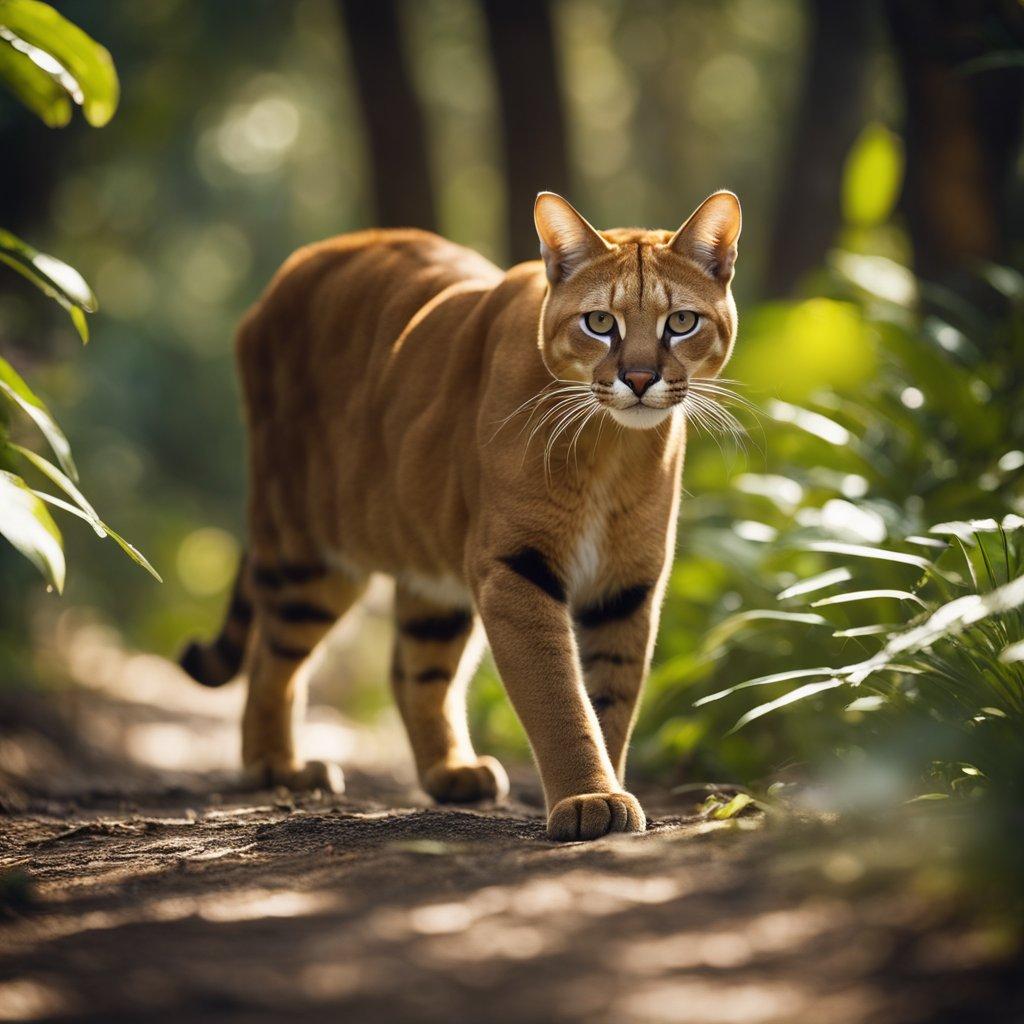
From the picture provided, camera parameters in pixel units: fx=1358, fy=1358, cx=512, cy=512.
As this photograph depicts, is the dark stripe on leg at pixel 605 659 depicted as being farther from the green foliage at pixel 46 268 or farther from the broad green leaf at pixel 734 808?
the green foliage at pixel 46 268

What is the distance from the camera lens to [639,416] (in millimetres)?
3654

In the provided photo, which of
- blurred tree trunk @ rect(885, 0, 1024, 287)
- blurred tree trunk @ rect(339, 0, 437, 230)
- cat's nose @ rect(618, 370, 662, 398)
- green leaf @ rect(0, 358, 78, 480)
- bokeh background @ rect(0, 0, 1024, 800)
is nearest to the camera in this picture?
green leaf @ rect(0, 358, 78, 480)

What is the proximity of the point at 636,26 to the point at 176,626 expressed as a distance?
11893 millimetres

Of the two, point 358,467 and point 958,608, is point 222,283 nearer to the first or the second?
point 358,467

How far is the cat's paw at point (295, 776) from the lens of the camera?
477 centimetres

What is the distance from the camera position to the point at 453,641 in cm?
502

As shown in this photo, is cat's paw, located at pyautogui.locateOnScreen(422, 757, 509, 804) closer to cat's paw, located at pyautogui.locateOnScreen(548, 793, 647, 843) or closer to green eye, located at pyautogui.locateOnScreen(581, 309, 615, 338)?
cat's paw, located at pyautogui.locateOnScreen(548, 793, 647, 843)

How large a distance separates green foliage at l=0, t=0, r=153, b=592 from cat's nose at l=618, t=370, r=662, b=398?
4.31 ft

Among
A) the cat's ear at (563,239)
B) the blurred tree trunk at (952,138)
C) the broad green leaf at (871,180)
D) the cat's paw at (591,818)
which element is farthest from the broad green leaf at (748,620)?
the broad green leaf at (871,180)

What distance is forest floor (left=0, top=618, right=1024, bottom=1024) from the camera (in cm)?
198

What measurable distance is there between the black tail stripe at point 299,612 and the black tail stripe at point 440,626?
339mm

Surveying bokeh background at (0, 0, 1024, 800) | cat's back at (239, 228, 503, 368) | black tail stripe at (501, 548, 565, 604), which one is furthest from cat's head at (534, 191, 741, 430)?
cat's back at (239, 228, 503, 368)

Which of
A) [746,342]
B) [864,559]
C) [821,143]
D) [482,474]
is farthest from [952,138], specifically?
[821,143]

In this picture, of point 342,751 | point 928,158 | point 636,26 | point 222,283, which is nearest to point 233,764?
point 342,751
